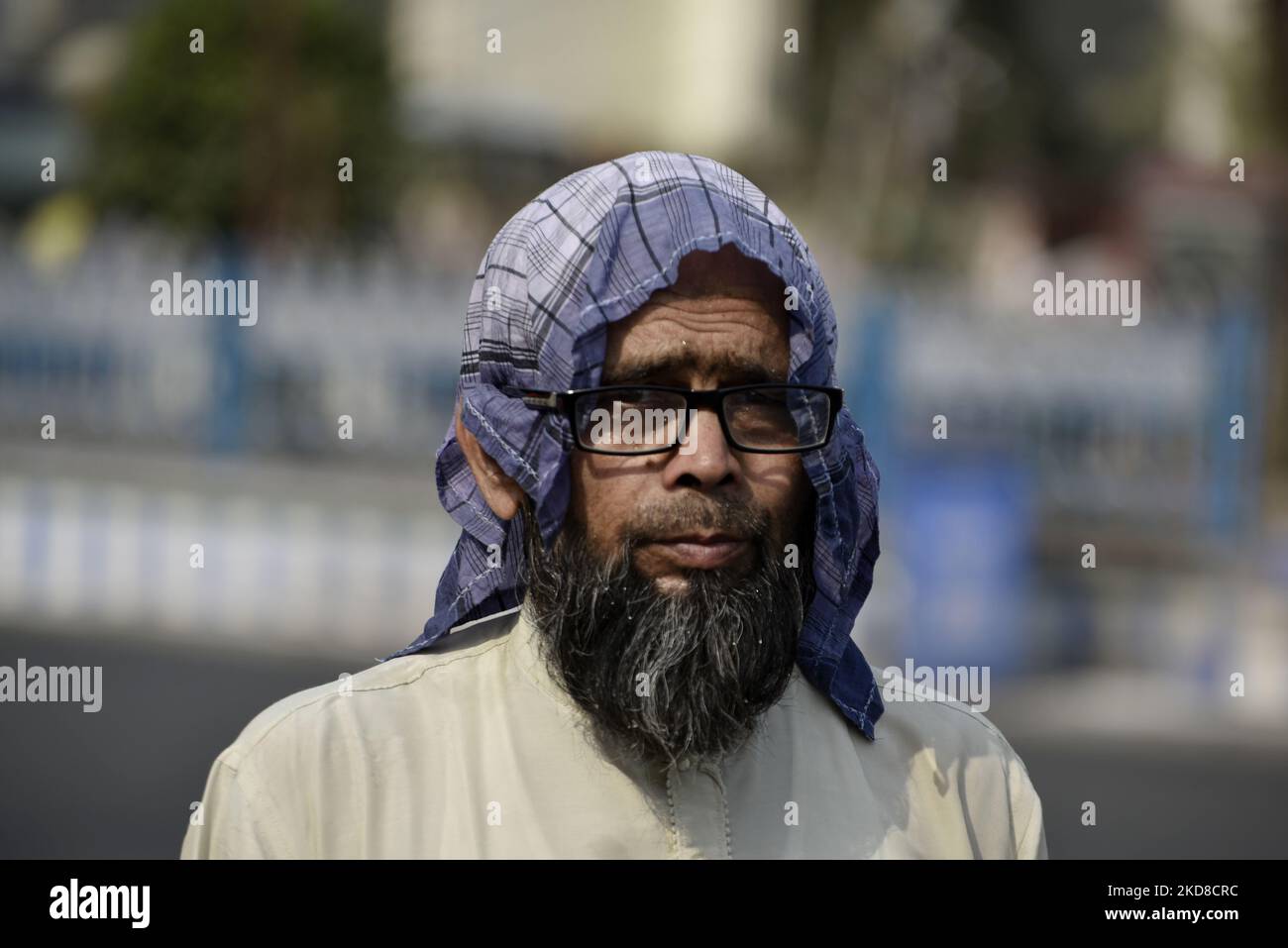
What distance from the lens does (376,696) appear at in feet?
6.72

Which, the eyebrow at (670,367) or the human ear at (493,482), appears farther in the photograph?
the human ear at (493,482)

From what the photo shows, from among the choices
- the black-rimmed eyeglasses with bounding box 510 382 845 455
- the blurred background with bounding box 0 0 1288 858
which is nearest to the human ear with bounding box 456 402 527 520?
the black-rimmed eyeglasses with bounding box 510 382 845 455

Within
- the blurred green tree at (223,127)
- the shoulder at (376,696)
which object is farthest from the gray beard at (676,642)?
the blurred green tree at (223,127)

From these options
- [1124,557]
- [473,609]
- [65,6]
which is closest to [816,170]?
[65,6]

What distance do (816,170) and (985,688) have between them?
15.1m

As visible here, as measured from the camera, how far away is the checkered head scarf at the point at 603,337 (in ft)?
6.40

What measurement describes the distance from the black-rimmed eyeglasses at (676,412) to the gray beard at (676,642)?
0.29ft

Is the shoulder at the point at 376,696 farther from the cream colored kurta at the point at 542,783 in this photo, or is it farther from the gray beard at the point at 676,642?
the gray beard at the point at 676,642

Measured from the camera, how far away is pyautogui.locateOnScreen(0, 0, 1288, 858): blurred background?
26.3 feet

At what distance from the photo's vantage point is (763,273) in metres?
2.02

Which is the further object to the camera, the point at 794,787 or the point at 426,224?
the point at 426,224

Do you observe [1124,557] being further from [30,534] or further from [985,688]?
[30,534]

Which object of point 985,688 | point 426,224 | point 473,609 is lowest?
point 985,688

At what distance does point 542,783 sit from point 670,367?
519 mm
